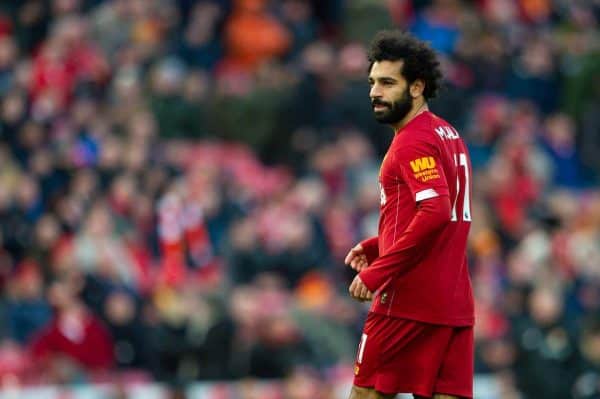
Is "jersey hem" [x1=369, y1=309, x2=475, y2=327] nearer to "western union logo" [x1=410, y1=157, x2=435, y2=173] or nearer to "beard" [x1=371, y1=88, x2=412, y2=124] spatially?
"western union logo" [x1=410, y1=157, x2=435, y2=173]

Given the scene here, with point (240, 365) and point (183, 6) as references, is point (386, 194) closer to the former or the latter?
point (240, 365)

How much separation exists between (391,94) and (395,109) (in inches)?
3.1

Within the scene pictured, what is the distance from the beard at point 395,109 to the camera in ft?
28.0

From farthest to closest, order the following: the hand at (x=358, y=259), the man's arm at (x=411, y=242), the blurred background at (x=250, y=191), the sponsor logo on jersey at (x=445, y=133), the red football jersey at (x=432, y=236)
Answer: the blurred background at (x=250, y=191) → the hand at (x=358, y=259) → the sponsor logo on jersey at (x=445, y=133) → the red football jersey at (x=432, y=236) → the man's arm at (x=411, y=242)

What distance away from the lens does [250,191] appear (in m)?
17.6

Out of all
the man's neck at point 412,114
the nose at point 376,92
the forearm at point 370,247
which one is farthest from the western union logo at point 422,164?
the forearm at point 370,247

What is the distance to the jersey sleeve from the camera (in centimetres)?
828

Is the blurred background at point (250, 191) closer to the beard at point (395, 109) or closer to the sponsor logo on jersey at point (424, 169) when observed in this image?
the beard at point (395, 109)

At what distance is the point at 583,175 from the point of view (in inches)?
779

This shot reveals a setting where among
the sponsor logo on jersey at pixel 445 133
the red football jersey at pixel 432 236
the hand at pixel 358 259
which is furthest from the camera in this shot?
the hand at pixel 358 259

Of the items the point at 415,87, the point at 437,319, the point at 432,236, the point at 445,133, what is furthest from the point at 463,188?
the point at 437,319

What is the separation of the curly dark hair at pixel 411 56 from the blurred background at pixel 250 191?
20.3 ft

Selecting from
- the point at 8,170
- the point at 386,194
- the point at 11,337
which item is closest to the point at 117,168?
the point at 8,170

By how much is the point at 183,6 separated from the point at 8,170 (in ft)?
14.8
